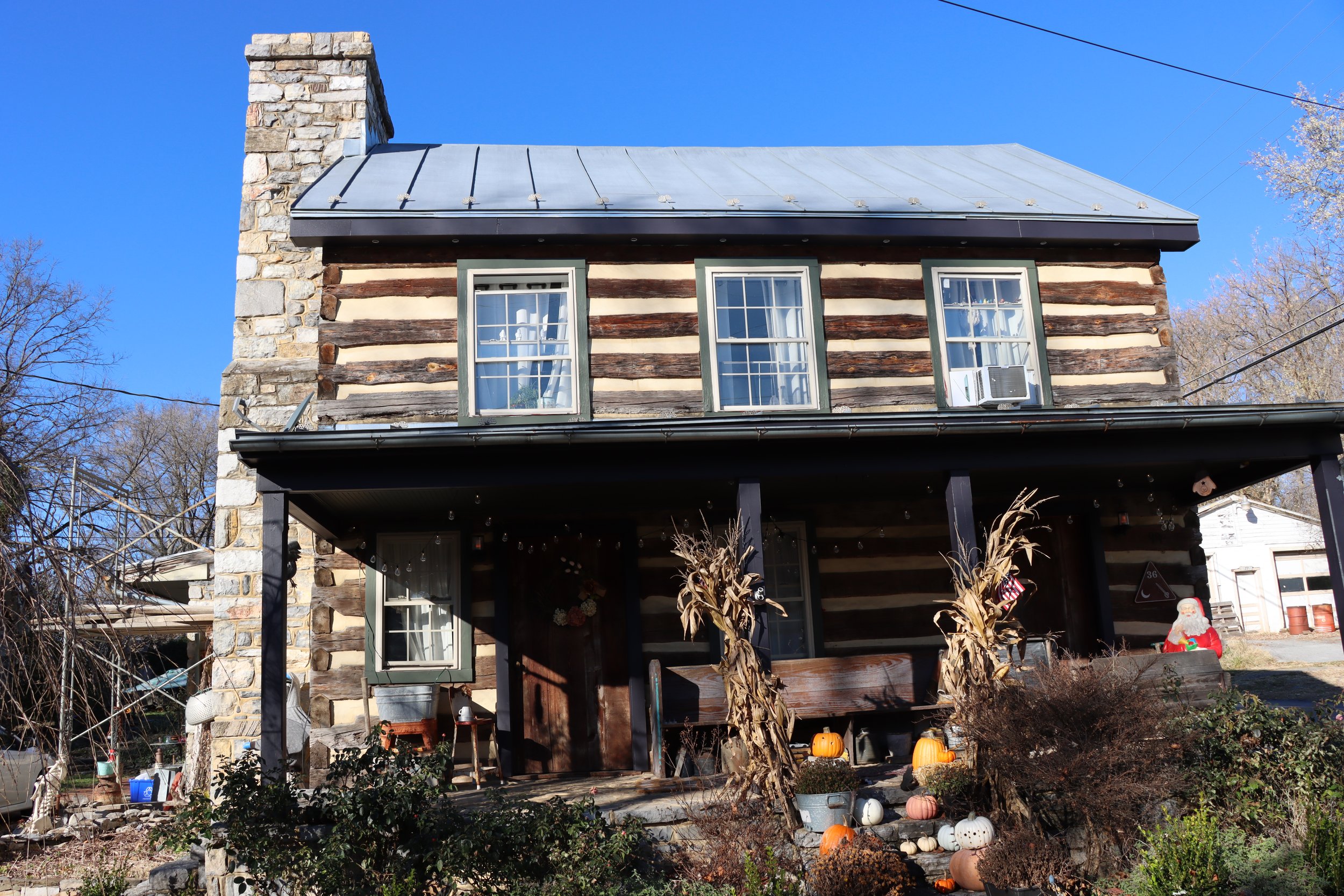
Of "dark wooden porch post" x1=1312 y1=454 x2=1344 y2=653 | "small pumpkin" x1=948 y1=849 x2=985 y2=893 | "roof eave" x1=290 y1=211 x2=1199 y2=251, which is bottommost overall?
"small pumpkin" x1=948 y1=849 x2=985 y2=893

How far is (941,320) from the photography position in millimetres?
11711

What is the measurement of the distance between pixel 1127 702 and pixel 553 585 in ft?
20.2

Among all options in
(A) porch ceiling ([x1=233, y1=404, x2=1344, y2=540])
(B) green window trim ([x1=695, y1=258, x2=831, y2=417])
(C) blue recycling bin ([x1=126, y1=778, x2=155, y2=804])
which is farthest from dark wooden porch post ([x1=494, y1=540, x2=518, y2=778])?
(C) blue recycling bin ([x1=126, y1=778, x2=155, y2=804])

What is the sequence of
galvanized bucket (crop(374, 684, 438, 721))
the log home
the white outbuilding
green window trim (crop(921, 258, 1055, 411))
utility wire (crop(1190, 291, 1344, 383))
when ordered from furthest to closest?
1. the white outbuilding
2. utility wire (crop(1190, 291, 1344, 383))
3. green window trim (crop(921, 258, 1055, 411))
4. the log home
5. galvanized bucket (crop(374, 684, 438, 721))

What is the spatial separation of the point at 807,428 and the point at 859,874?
11.8 feet

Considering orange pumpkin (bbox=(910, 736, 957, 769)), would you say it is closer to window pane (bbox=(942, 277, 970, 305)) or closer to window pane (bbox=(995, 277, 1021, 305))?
window pane (bbox=(942, 277, 970, 305))

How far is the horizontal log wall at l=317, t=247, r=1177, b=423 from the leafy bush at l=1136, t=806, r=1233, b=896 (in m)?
5.59

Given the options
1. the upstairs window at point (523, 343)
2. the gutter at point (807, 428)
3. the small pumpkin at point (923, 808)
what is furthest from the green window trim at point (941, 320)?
the small pumpkin at point (923, 808)

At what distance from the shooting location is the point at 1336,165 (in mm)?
23859

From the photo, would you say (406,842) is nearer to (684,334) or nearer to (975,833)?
(975,833)

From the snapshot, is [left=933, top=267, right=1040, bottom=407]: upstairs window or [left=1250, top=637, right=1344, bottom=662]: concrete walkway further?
[left=1250, top=637, right=1344, bottom=662]: concrete walkway

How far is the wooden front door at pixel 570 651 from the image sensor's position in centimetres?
1112

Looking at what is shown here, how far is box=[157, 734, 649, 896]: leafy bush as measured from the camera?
6941 millimetres

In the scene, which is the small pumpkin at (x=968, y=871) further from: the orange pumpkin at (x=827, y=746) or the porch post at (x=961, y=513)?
the porch post at (x=961, y=513)
